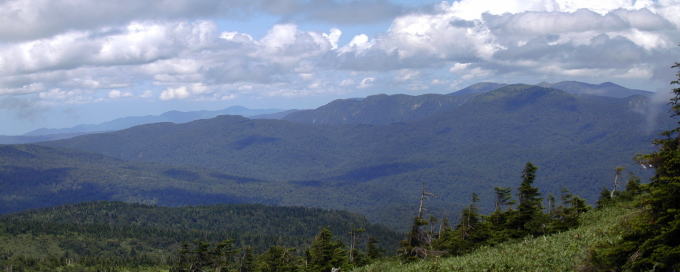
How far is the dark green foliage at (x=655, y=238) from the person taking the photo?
20.7 metres

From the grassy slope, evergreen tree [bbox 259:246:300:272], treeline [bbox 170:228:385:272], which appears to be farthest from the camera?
evergreen tree [bbox 259:246:300:272]

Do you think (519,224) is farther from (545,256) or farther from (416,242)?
(545,256)

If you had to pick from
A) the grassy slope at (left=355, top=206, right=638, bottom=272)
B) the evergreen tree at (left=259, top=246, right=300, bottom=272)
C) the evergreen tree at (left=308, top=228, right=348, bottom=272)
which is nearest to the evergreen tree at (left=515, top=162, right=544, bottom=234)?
the grassy slope at (left=355, top=206, right=638, bottom=272)

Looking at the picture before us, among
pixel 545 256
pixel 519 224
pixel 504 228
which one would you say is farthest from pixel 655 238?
pixel 504 228

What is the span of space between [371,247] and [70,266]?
13354 cm

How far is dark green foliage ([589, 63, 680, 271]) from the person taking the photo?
20.7 m

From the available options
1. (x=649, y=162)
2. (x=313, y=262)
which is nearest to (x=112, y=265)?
(x=313, y=262)

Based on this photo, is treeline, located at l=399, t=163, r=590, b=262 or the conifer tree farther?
the conifer tree

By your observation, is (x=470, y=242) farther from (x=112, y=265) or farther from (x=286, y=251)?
(x=112, y=265)

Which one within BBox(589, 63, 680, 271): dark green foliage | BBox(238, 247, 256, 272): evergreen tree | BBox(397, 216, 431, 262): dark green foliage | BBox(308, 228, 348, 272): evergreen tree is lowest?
BBox(238, 247, 256, 272): evergreen tree

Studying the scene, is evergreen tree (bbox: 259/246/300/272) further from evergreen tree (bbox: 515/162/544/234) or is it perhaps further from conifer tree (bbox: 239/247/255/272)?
evergreen tree (bbox: 515/162/544/234)

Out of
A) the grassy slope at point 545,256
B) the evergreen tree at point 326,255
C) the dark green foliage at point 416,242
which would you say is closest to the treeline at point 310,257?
the evergreen tree at point 326,255

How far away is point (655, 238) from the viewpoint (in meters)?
20.9

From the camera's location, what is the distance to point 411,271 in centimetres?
3812
